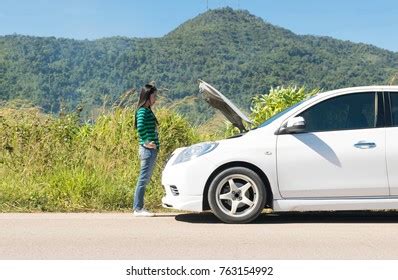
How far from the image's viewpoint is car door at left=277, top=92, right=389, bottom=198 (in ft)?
25.4

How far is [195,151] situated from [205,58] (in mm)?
117937

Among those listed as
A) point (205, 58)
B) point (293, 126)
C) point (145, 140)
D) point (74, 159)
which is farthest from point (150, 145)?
point (205, 58)

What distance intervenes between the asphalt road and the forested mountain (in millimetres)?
52055

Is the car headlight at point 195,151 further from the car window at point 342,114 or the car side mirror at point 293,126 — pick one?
the car window at point 342,114

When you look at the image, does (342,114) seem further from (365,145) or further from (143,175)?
(143,175)

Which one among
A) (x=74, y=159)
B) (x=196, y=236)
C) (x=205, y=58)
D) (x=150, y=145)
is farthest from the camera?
(x=205, y=58)

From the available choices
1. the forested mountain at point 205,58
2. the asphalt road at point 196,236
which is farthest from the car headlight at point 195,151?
the forested mountain at point 205,58

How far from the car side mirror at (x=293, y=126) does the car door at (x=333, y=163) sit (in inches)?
2.6

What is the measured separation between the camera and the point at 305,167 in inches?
307

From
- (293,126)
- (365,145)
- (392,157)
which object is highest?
(293,126)

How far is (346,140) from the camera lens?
781 centimetres

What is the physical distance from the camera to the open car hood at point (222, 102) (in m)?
9.17

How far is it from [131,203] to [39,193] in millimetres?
1448
